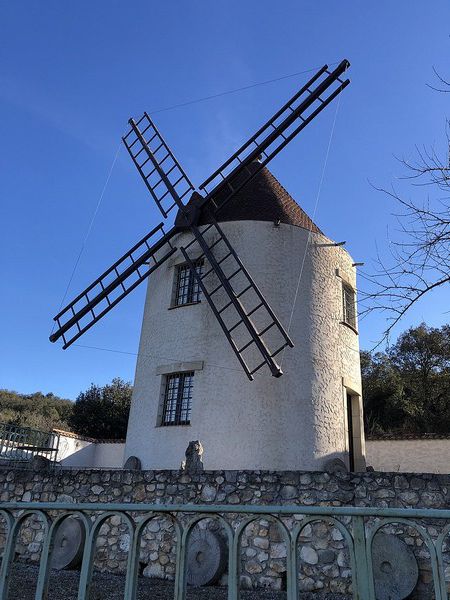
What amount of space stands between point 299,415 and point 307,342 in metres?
1.61

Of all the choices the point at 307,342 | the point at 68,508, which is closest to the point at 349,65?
the point at 307,342

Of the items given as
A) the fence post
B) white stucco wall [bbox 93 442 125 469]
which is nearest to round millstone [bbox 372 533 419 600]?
the fence post

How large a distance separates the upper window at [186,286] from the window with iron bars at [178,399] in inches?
68.8

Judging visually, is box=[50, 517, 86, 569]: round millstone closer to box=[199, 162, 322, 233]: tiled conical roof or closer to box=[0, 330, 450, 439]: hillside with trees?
box=[199, 162, 322, 233]: tiled conical roof

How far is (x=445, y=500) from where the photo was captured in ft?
18.6

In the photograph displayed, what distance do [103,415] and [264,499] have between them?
17.0m

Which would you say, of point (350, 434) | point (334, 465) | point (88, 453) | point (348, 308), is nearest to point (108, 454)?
point (88, 453)

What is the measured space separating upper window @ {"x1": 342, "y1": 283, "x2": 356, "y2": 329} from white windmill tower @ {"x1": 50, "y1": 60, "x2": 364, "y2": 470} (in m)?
0.04

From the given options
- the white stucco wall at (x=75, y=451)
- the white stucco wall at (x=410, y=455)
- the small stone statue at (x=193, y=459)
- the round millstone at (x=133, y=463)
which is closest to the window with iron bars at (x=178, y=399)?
the round millstone at (x=133, y=463)

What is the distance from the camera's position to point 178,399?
1038 cm

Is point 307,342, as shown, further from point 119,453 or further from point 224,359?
point 119,453

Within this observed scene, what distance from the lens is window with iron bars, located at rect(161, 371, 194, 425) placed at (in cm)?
1016

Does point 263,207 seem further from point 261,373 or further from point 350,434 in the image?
point 350,434

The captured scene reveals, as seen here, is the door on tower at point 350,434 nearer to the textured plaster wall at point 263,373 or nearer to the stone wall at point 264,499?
the textured plaster wall at point 263,373
